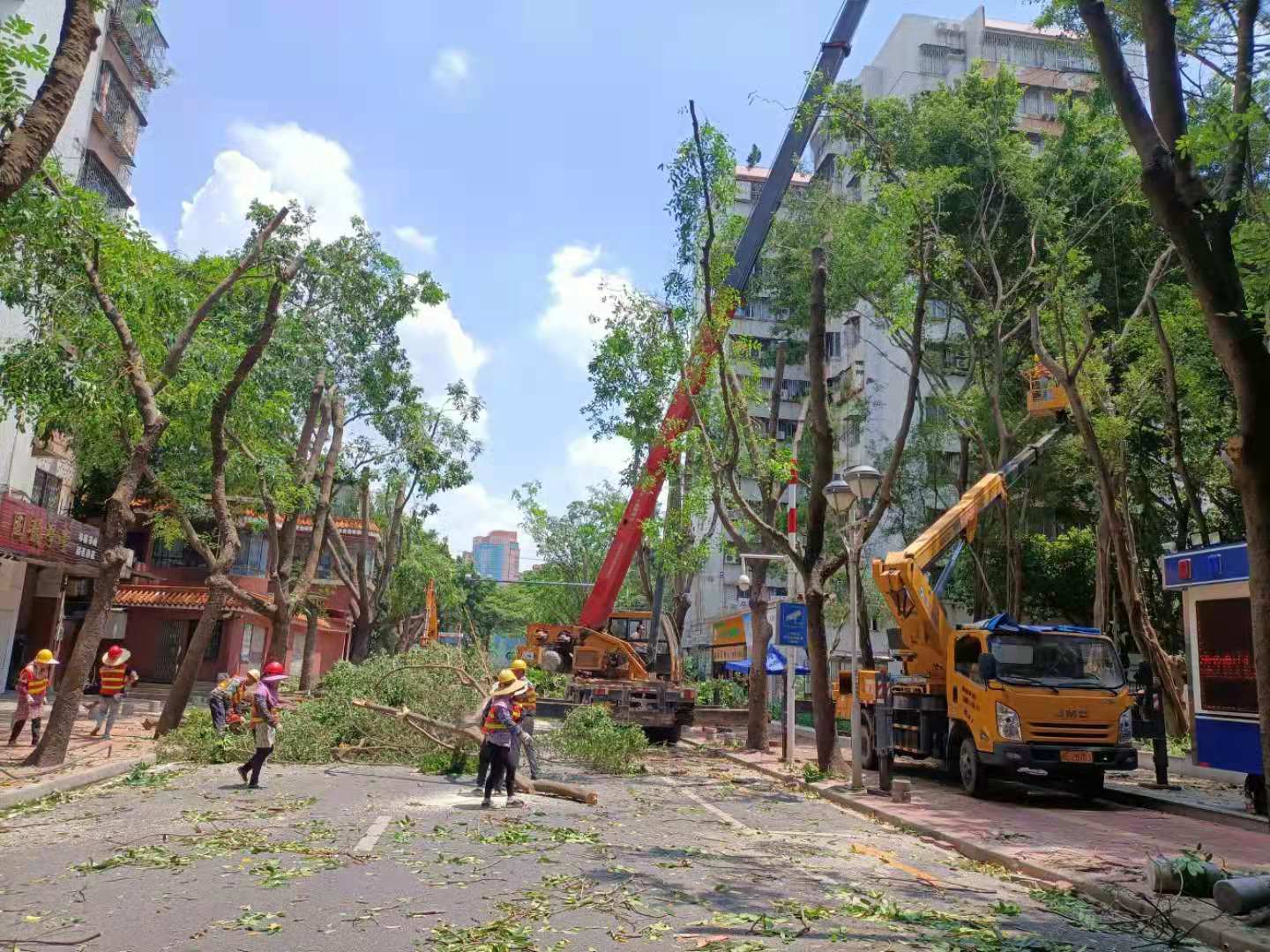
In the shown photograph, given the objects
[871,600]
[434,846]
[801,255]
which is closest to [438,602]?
[871,600]

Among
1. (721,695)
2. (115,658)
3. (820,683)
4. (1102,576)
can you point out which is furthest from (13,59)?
(721,695)

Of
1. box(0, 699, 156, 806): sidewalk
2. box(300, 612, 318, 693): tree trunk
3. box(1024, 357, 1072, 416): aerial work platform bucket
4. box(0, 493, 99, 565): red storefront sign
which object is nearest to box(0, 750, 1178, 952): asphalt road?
box(0, 699, 156, 806): sidewalk

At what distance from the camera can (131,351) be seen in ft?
47.3

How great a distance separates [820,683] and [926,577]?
2554 millimetres

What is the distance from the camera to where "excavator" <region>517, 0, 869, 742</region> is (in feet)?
67.7

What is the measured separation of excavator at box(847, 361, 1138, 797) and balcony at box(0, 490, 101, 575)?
59.5 ft

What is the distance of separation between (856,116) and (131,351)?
12293 mm

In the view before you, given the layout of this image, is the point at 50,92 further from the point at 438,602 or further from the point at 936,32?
the point at 936,32

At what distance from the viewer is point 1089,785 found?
15234 mm

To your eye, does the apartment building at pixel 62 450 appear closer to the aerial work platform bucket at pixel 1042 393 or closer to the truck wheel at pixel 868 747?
the truck wheel at pixel 868 747

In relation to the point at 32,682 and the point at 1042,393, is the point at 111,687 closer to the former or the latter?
the point at 32,682

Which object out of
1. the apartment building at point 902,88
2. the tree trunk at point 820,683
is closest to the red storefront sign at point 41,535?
the tree trunk at point 820,683

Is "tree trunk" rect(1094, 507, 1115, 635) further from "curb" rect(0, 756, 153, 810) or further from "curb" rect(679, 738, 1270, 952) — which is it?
"curb" rect(0, 756, 153, 810)

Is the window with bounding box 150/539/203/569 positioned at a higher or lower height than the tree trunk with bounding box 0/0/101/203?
lower
